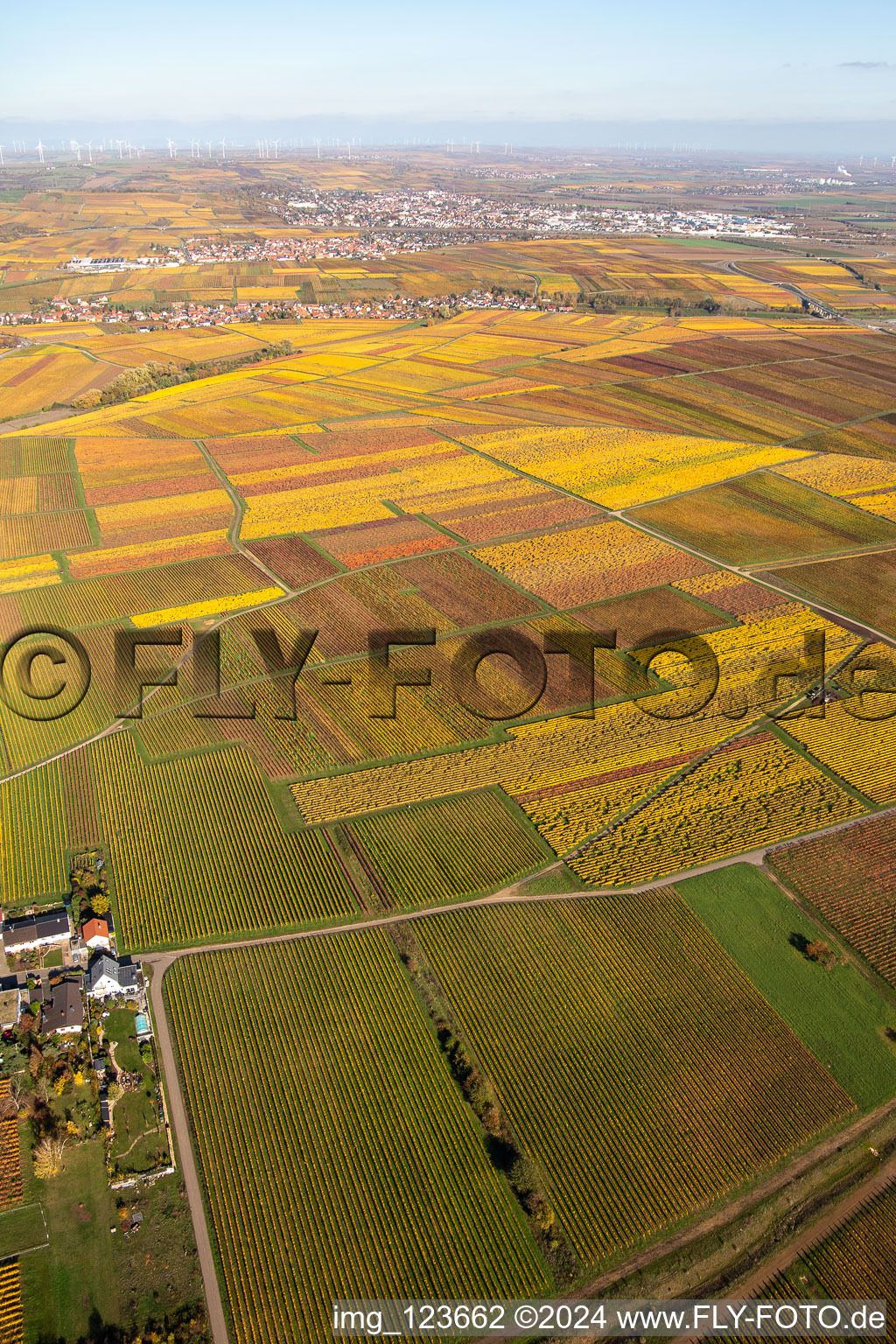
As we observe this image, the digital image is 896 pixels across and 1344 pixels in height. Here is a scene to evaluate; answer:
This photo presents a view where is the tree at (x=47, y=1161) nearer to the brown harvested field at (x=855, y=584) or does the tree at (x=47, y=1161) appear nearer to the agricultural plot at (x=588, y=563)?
the agricultural plot at (x=588, y=563)

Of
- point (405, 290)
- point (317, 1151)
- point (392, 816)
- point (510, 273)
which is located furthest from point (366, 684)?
point (510, 273)

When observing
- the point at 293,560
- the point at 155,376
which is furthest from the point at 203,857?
the point at 155,376

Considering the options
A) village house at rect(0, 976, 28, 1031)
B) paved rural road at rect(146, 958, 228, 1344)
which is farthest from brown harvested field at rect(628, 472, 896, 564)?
village house at rect(0, 976, 28, 1031)

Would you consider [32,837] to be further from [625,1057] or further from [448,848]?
[625,1057]

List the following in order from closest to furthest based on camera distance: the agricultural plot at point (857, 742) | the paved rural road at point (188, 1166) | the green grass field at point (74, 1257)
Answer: the green grass field at point (74, 1257)
the paved rural road at point (188, 1166)
the agricultural plot at point (857, 742)

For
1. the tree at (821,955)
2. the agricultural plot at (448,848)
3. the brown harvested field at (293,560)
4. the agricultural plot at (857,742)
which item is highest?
the brown harvested field at (293,560)

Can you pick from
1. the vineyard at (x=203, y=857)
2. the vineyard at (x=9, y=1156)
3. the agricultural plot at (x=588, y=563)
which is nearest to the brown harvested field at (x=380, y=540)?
the agricultural plot at (x=588, y=563)

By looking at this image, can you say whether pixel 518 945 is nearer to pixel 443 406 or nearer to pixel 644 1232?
pixel 644 1232
